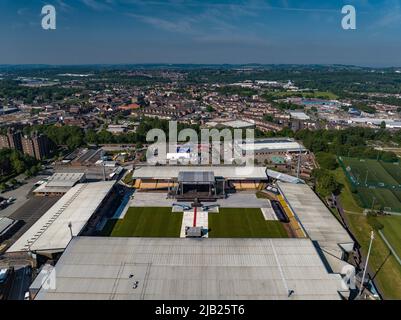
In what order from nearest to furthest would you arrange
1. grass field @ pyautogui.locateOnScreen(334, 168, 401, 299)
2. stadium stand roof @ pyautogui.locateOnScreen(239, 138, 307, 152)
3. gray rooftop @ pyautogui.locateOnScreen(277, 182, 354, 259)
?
grass field @ pyautogui.locateOnScreen(334, 168, 401, 299)
gray rooftop @ pyautogui.locateOnScreen(277, 182, 354, 259)
stadium stand roof @ pyautogui.locateOnScreen(239, 138, 307, 152)

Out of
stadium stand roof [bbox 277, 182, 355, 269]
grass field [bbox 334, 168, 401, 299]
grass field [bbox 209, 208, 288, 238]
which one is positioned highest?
stadium stand roof [bbox 277, 182, 355, 269]

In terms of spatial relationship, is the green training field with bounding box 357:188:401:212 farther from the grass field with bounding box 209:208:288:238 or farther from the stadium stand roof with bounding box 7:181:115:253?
the stadium stand roof with bounding box 7:181:115:253

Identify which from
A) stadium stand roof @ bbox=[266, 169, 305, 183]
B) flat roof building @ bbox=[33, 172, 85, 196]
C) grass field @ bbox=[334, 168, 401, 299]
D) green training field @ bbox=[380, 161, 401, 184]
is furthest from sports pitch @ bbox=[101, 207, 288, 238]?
green training field @ bbox=[380, 161, 401, 184]

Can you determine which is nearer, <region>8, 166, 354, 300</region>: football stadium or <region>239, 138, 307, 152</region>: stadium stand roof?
<region>8, 166, 354, 300</region>: football stadium

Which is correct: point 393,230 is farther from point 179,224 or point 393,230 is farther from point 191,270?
point 191,270

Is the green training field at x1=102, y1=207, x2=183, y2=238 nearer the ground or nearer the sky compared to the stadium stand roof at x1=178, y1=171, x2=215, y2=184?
nearer the ground
